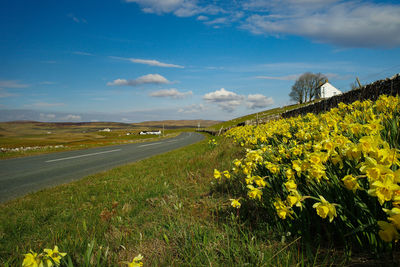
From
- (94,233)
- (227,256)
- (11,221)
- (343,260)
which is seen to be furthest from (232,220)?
(11,221)

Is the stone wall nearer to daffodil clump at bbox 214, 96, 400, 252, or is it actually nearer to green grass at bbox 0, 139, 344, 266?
daffodil clump at bbox 214, 96, 400, 252

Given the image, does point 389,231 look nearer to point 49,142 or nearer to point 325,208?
point 325,208

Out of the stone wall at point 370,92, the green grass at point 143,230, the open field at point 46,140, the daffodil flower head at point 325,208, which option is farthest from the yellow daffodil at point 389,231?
the open field at point 46,140

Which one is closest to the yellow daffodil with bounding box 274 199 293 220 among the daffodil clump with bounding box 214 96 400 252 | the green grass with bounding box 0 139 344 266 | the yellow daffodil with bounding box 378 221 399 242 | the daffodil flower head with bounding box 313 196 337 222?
the daffodil clump with bounding box 214 96 400 252

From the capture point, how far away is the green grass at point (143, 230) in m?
1.77

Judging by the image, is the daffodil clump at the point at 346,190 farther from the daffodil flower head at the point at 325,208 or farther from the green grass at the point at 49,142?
the green grass at the point at 49,142

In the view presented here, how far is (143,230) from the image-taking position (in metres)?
2.69

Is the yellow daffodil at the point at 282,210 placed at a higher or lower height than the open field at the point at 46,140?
higher

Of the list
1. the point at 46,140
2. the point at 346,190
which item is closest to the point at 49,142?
the point at 46,140

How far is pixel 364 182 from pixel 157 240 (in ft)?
6.89

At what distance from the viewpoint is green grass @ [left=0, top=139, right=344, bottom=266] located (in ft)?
5.81

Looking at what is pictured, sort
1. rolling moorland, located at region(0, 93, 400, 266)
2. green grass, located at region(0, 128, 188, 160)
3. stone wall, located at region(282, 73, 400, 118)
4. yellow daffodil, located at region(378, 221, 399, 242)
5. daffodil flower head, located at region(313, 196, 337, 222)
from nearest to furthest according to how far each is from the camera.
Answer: yellow daffodil, located at region(378, 221, 399, 242), daffodil flower head, located at region(313, 196, 337, 222), rolling moorland, located at region(0, 93, 400, 266), stone wall, located at region(282, 73, 400, 118), green grass, located at region(0, 128, 188, 160)

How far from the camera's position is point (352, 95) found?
8.34 metres

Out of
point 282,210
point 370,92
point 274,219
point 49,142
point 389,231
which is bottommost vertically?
point 49,142
